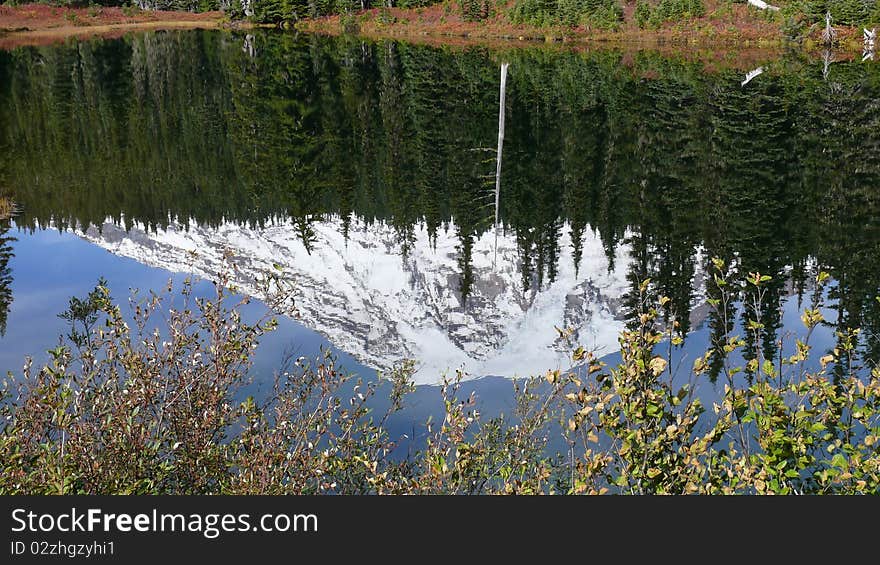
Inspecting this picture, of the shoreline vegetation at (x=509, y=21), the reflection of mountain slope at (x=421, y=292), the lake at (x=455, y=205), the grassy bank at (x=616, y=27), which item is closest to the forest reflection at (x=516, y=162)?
the lake at (x=455, y=205)

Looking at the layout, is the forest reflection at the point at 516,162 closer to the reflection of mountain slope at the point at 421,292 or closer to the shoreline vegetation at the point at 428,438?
the reflection of mountain slope at the point at 421,292

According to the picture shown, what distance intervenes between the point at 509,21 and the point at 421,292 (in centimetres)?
9028

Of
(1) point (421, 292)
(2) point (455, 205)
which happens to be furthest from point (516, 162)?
(1) point (421, 292)

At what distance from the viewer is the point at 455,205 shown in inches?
1252

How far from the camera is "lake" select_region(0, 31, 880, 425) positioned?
20531 mm

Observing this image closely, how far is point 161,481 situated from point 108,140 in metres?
39.1

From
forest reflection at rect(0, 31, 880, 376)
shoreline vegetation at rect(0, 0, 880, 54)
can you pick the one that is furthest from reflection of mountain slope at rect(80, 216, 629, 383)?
shoreline vegetation at rect(0, 0, 880, 54)

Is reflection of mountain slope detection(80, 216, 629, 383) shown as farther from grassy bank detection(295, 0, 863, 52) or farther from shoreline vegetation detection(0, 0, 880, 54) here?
grassy bank detection(295, 0, 863, 52)

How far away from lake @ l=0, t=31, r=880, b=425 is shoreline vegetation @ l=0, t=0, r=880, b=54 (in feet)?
79.2

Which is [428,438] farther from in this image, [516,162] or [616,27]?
[616,27]

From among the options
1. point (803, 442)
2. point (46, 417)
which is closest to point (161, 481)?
point (46, 417)

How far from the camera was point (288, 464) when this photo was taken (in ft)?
30.0

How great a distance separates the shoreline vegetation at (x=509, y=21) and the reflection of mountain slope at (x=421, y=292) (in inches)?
2599

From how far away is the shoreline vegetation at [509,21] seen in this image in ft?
281
